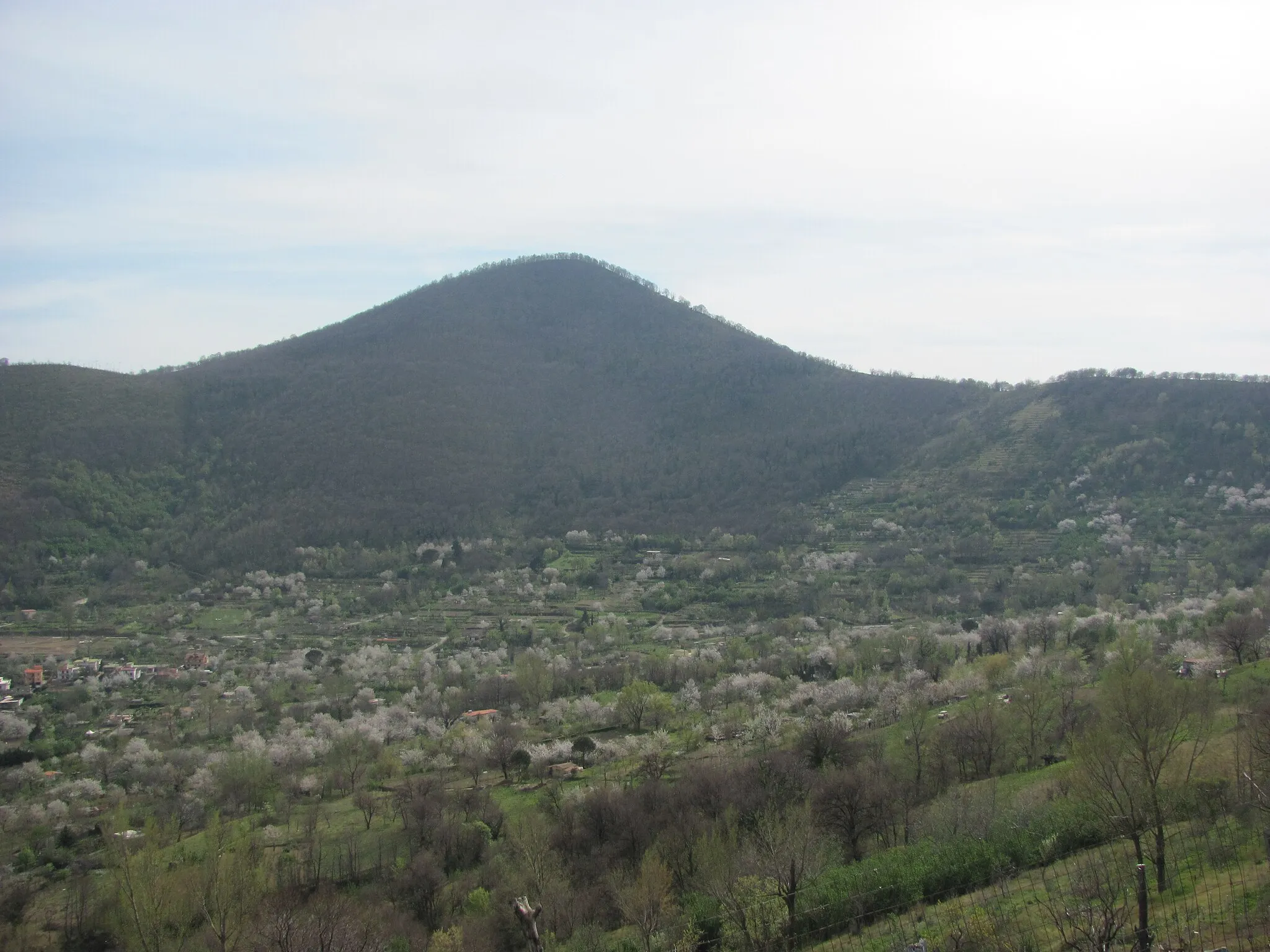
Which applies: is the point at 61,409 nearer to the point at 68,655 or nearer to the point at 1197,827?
the point at 68,655

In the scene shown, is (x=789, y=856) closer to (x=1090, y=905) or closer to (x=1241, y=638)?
(x=1090, y=905)

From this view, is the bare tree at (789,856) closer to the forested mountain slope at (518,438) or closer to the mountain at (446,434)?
the forested mountain slope at (518,438)

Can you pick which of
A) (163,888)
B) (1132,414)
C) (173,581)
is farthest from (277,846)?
(1132,414)

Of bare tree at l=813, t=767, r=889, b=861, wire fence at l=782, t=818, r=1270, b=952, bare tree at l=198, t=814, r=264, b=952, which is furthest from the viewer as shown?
bare tree at l=813, t=767, r=889, b=861

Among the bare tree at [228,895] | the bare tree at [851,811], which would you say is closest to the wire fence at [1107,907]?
the bare tree at [851,811]

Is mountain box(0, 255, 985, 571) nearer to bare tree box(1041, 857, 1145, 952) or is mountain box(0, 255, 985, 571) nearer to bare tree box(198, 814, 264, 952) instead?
bare tree box(198, 814, 264, 952)

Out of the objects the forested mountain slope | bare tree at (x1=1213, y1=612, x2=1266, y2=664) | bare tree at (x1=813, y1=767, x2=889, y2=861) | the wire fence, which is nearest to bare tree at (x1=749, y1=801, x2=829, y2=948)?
the wire fence
